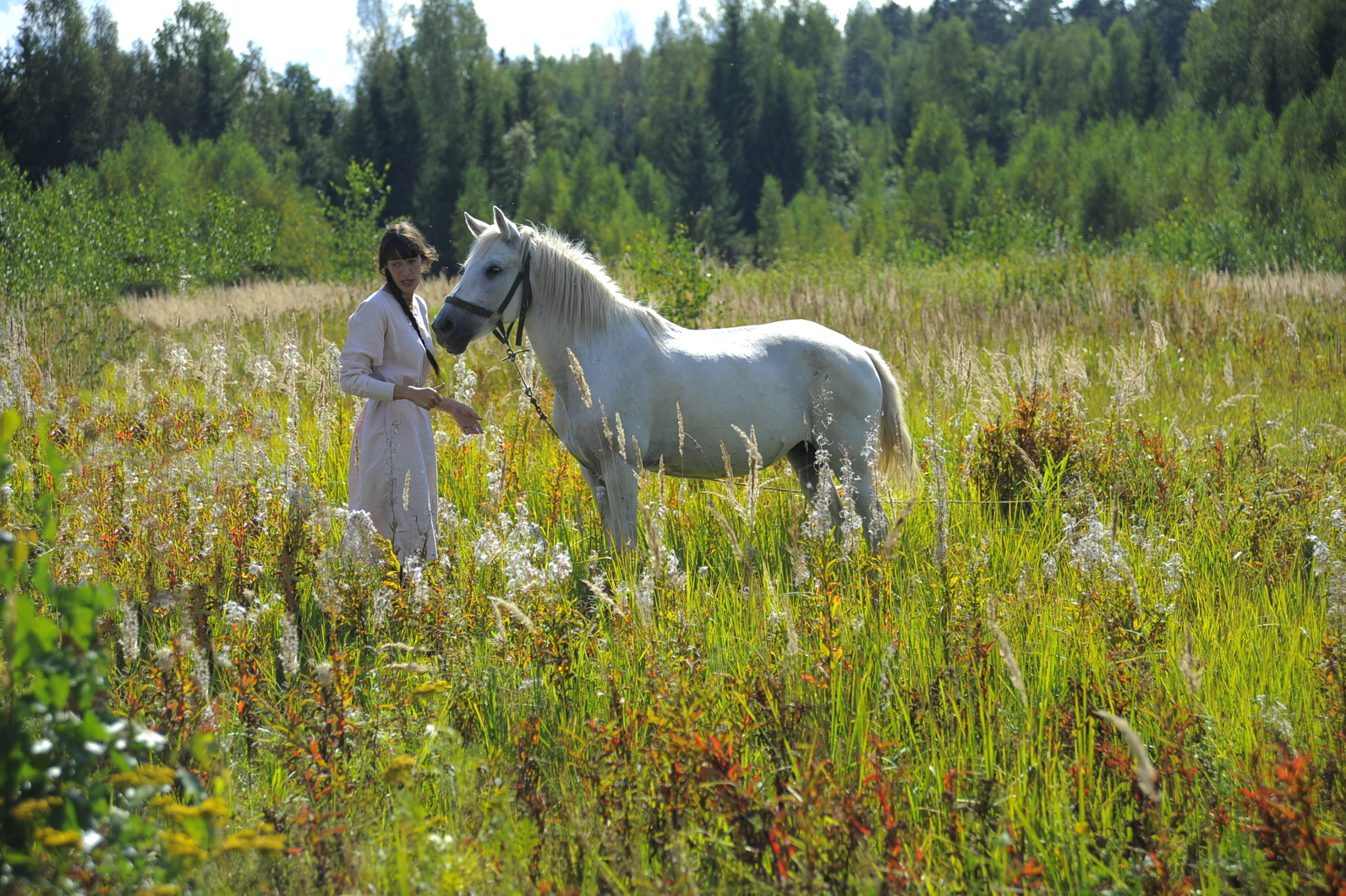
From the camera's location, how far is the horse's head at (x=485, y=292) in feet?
13.3

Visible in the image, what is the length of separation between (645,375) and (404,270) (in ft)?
4.23

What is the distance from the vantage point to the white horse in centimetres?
416

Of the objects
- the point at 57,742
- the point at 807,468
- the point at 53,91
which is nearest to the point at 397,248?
the point at 807,468

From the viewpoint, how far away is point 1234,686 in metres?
2.83

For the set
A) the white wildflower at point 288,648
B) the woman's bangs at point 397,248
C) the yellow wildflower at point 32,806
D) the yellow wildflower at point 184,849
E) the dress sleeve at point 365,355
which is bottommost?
the white wildflower at point 288,648

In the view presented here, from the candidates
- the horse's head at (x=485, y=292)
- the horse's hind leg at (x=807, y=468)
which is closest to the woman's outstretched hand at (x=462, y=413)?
the horse's head at (x=485, y=292)

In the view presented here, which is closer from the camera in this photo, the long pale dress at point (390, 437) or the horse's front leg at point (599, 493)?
the long pale dress at point (390, 437)

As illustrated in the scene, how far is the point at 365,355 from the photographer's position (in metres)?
4.12

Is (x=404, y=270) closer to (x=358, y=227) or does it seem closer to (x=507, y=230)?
(x=507, y=230)

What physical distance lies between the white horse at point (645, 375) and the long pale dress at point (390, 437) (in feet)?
1.10

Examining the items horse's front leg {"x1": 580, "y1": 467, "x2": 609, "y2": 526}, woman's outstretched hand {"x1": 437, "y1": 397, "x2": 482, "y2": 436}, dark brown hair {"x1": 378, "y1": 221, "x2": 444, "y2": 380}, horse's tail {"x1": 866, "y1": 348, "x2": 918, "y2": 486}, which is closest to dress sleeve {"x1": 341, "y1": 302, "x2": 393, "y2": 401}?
dark brown hair {"x1": 378, "y1": 221, "x2": 444, "y2": 380}

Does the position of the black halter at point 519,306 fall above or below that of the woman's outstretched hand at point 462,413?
above

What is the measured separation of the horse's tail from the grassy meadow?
299 millimetres

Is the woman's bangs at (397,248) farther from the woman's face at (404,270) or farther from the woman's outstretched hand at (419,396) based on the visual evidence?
the woman's outstretched hand at (419,396)
